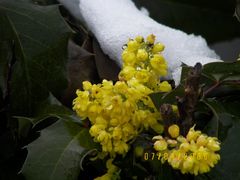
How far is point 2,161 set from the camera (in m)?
1.09

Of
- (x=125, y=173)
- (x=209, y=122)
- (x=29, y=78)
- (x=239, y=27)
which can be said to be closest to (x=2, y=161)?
(x=29, y=78)

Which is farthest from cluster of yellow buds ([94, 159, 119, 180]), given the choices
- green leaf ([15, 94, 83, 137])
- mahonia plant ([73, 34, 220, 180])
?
green leaf ([15, 94, 83, 137])

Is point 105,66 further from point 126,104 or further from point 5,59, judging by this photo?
point 126,104

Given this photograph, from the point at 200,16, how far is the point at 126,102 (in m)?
0.48

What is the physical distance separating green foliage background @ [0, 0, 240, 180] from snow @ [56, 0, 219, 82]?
4cm

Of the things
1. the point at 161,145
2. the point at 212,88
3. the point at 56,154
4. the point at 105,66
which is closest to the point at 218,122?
the point at 212,88

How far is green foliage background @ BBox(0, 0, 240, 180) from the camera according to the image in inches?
33.7

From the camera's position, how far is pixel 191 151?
71 centimetres

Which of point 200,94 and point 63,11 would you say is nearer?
point 200,94

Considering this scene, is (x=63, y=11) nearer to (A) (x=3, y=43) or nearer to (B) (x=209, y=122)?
(A) (x=3, y=43)

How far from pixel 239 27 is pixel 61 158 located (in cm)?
52

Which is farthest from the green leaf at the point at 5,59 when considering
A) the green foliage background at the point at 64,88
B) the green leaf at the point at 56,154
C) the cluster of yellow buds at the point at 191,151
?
the cluster of yellow buds at the point at 191,151

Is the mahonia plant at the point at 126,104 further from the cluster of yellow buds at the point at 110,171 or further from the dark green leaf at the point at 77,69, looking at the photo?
the dark green leaf at the point at 77,69

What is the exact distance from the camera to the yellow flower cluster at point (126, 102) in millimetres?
786
